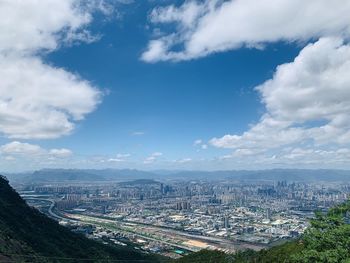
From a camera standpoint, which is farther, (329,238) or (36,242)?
(36,242)

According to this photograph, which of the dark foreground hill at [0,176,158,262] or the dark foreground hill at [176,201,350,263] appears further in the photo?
the dark foreground hill at [0,176,158,262]

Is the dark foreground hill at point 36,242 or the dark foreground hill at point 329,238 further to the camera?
the dark foreground hill at point 36,242

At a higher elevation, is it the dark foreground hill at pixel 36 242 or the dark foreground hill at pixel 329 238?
the dark foreground hill at pixel 329 238

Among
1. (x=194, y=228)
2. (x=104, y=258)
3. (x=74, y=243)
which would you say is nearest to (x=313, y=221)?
(x=104, y=258)

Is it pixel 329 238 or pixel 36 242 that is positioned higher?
pixel 329 238

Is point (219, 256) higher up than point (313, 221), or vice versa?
point (313, 221)

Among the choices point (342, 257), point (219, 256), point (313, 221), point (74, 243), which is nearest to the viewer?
point (342, 257)

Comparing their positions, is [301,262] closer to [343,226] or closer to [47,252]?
[343,226]

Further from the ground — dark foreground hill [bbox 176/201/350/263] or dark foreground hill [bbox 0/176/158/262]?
dark foreground hill [bbox 176/201/350/263]
